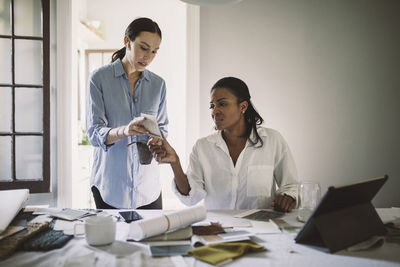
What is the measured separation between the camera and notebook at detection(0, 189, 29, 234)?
1153mm

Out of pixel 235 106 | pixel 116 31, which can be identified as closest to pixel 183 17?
pixel 116 31

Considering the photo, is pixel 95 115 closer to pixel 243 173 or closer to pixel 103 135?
pixel 103 135

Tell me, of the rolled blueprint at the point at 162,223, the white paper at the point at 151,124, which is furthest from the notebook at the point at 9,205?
the white paper at the point at 151,124

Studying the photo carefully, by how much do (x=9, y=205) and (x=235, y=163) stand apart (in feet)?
3.62

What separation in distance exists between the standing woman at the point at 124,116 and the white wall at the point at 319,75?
2.93 ft

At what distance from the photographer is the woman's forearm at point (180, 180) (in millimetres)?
1686

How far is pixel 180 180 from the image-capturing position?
1701 mm

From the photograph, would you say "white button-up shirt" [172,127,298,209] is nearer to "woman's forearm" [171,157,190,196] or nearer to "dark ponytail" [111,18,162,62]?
"woman's forearm" [171,157,190,196]

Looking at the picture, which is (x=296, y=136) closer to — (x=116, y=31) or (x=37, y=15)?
(x=37, y=15)

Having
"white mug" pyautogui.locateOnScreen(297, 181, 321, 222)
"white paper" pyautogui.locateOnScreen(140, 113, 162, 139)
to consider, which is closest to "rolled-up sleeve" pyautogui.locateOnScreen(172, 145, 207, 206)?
"white paper" pyautogui.locateOnScreen(140, 113, 162, 139)

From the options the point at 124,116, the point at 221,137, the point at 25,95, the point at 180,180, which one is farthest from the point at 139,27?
the point at 25,95

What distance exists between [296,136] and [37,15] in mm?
2345

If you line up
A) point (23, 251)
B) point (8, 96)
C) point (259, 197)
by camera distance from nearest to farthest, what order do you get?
1. point (23, 251)
2. point (259, 197)
3. point (8, 96)

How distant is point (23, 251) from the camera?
103cm
